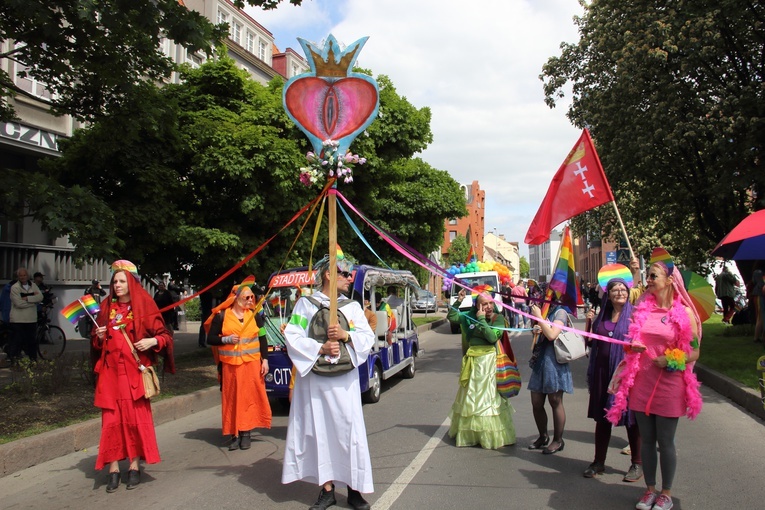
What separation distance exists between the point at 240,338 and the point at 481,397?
274cm

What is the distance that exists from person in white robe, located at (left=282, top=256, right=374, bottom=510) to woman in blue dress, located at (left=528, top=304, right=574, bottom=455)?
7.08ft

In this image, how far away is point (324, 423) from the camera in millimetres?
4676

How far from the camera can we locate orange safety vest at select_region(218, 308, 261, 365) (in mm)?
6777

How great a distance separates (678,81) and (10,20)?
Answer: 12.5 metres

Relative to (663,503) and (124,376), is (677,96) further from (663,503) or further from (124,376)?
(124,376)

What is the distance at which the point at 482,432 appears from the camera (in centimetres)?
640

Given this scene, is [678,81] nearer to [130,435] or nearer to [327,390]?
[327,390]

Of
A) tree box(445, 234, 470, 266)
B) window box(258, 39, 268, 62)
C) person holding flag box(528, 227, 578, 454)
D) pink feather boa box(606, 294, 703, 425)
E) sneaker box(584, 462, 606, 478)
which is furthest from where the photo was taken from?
tree box(445, 234, 470, 266)

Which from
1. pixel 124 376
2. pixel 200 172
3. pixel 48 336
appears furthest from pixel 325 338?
pixel 48 336

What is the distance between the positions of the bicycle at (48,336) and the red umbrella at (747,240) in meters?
13.1

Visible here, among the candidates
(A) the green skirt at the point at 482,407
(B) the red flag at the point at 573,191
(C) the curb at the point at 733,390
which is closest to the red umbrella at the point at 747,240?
(C) the curb at the point at 733,390

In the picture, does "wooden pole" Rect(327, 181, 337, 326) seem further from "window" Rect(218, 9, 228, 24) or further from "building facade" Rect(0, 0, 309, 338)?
"window" Rect(218, 9, 228, 24)

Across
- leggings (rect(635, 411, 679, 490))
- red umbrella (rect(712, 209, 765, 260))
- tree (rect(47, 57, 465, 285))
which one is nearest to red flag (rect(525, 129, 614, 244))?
leggings (rect(635, 411, 679, 490))

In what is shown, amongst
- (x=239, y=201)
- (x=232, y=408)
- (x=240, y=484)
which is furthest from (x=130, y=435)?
(x=239, y=201)
